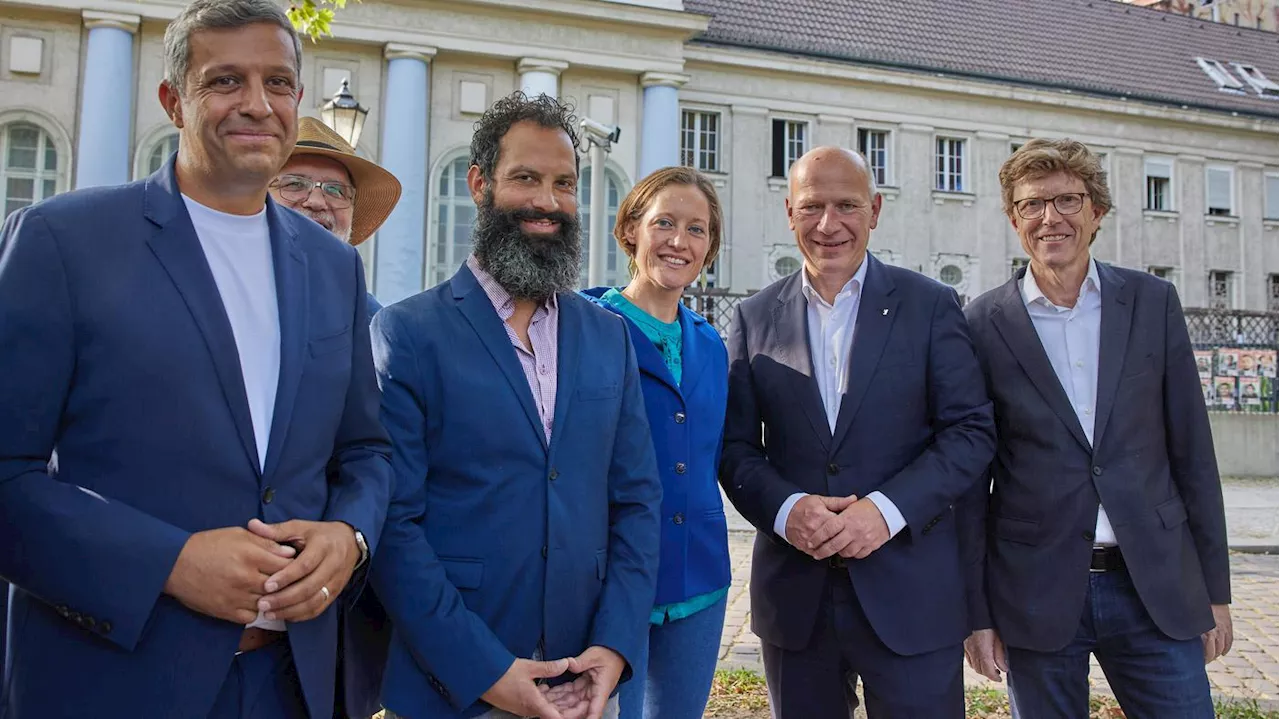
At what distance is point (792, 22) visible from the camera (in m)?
27.6

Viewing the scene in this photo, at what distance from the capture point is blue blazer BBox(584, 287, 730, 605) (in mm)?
3121

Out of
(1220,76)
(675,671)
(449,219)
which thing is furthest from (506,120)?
(1220,76)

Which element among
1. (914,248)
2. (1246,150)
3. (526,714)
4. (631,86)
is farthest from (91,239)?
(1246,150)

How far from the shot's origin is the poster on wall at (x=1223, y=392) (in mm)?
16359

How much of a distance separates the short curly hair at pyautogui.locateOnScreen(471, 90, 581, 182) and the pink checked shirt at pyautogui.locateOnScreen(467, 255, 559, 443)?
307 millimetres

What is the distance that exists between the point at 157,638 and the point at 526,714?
887mm

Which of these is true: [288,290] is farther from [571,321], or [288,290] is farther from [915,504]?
[915,504]

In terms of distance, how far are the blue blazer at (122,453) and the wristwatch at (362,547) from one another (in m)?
0.04

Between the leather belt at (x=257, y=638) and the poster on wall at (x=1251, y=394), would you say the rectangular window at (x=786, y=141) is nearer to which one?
the poster on wall at (x=1251, y=394)

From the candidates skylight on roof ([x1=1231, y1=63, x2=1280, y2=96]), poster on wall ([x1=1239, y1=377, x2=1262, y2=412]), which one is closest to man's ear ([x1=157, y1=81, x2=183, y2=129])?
poster on wall ([x1=1239, y1=377, x2=1262, y2=412])

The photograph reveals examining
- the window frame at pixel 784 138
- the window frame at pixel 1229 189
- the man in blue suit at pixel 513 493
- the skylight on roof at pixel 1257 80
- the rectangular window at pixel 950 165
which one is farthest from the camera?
the skylight on roof at pixel 1257 80

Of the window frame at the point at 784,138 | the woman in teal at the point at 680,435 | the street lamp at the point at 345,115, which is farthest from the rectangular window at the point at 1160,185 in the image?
the woman in teal at the point at 680,435

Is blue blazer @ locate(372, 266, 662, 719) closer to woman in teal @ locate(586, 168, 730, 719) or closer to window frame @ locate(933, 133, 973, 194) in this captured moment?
woman in teal @ locate(586, 168, 730, 719)

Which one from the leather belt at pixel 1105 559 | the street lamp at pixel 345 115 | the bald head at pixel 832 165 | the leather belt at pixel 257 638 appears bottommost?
the leather belt at pixel 257 638
